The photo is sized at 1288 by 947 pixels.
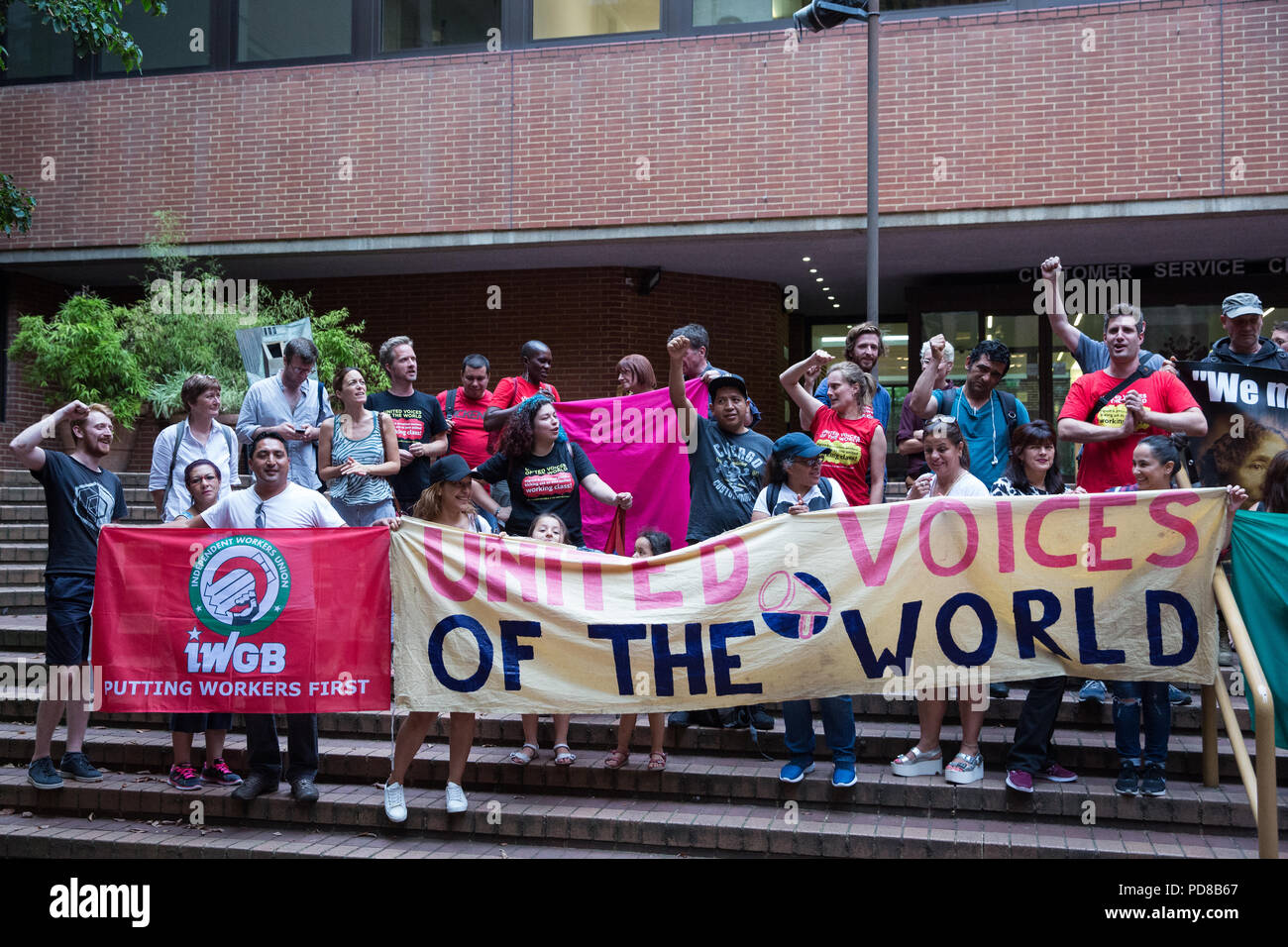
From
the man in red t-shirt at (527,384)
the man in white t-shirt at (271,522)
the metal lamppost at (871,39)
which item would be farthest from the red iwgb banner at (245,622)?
the metal lamppost at (871,39)

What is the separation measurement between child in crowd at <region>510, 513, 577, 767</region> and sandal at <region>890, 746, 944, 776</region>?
72.0 inches

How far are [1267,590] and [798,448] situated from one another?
2389mm

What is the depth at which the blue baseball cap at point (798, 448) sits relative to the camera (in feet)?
18.8

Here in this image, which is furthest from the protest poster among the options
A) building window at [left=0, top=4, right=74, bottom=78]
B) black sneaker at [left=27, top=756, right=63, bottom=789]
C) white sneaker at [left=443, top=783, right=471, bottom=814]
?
building window at [left=0, top=4, right=74, bottom=78]

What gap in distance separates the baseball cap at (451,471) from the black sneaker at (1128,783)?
3.82m

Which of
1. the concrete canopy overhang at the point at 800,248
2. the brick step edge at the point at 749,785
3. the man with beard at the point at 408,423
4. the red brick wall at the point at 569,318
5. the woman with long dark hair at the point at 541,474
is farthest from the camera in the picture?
the red brick wall at the point at 569,318

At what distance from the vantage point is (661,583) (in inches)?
219

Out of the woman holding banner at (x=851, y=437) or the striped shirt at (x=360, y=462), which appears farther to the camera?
the striped shirt at (x=360, y=462)

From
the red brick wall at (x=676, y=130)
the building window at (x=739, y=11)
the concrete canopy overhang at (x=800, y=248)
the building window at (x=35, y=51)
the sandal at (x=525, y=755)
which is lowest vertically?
the sandal at (x=525, y=755)

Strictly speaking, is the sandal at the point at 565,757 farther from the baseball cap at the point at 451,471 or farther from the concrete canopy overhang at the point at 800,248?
the concrete canopy overhang at the point at 800,248

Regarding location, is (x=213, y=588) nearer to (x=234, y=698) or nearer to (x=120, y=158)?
(x=234, y=698)

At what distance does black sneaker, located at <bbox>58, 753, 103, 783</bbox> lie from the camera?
6.11 meters

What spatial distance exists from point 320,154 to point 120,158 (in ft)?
9.64

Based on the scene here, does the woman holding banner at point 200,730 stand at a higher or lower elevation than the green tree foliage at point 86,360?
lower
